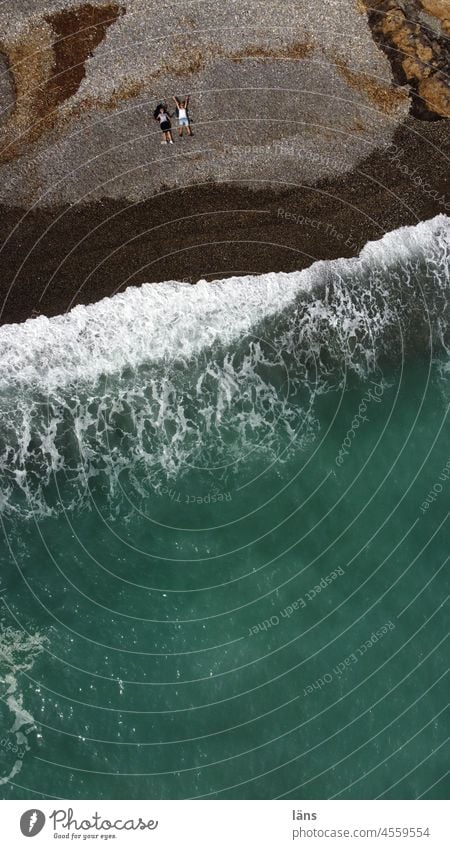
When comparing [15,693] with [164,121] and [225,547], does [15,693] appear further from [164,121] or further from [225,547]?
[164,121]

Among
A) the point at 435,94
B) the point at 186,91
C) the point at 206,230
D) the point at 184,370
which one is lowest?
the point at 184,370

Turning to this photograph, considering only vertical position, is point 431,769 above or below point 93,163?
below

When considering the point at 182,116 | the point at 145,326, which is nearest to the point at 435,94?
the point at 182,116

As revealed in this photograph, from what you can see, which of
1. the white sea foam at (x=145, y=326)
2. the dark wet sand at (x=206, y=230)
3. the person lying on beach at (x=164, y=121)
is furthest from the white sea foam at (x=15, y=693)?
the person lying on beach at (x=164, y=121)

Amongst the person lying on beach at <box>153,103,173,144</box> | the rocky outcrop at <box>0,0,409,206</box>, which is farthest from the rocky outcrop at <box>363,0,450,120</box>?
the person lying on beach at <box>153,103,173,144</box>

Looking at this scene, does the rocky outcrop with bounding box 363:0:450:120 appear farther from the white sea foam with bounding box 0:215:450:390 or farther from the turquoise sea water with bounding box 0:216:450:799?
the white sea foam with bounding box 0:215:450:390
